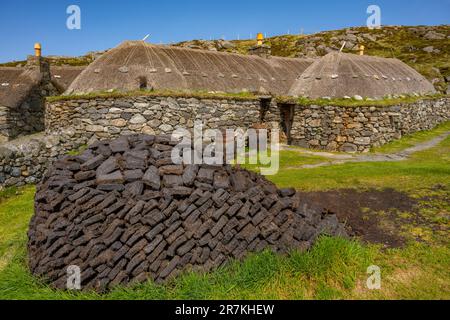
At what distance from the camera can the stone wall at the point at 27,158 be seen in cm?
1154

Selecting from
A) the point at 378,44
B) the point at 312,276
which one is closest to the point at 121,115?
the point at 312,276

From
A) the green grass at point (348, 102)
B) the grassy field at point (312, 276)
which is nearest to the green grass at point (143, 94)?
the green grass at point (348, 102)

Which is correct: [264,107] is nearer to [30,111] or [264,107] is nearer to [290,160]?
[290,160]

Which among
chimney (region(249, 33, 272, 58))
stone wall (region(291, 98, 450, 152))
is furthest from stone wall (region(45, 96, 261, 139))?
chimney (region(249, 33, 272, 58))

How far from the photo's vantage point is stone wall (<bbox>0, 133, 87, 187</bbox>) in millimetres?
11539

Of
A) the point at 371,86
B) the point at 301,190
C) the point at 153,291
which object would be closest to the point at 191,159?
the point at 153,291

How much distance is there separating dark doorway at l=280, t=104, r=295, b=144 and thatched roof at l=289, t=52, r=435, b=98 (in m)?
0.81

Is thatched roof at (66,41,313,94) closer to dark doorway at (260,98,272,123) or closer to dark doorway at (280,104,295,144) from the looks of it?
dark doorway at (260,98,272,123)

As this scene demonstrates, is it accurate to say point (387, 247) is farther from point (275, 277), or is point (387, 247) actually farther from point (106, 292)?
point (106, 292)

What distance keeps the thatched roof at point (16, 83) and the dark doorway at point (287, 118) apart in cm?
1504

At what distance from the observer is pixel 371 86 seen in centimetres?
1748

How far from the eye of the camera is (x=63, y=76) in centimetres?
2602

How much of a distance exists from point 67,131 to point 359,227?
1160 centimetres

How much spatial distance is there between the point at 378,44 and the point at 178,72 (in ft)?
145
